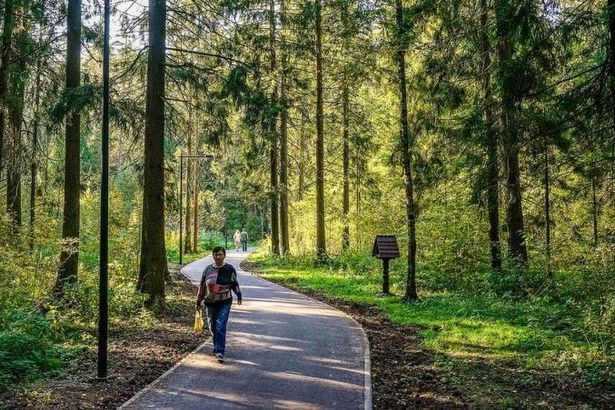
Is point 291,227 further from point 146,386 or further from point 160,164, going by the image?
point 146,386

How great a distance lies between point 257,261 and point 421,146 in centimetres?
1533

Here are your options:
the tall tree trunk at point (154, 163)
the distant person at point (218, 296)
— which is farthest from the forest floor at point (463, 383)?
the tall tree trunk at point (154, 163)

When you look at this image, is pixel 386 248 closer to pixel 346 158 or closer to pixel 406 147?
pixel 406 147

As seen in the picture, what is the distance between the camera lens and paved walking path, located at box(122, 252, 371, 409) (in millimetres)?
6496

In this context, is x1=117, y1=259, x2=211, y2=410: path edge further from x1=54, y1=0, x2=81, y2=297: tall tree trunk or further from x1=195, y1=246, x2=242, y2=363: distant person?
x1=54, y1=0, x2=81, y2=297: tall tree trunk

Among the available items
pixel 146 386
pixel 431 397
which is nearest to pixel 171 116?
pixel 146 386

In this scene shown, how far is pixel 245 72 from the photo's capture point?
1230 centimetres

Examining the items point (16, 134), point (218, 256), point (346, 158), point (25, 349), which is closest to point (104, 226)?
point (218, 256)

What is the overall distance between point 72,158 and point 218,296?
18.8 ft

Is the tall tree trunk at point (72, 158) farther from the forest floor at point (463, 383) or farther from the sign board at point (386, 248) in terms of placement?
the sign board at point (386, 248)

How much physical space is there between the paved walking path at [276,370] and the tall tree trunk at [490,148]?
163 inches

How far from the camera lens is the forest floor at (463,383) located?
6.59 m

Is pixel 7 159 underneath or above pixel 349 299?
above

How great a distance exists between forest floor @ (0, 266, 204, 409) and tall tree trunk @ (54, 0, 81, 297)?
240 centimetres
